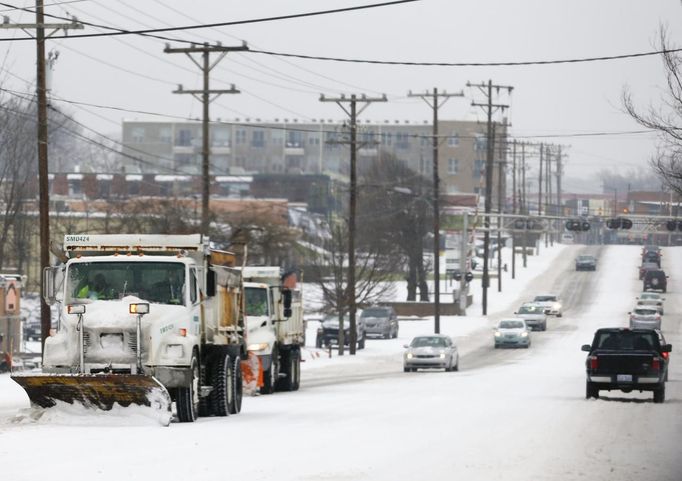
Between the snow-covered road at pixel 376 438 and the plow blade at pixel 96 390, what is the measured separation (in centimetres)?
21

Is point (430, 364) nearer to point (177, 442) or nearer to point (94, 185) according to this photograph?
point (177, 442)

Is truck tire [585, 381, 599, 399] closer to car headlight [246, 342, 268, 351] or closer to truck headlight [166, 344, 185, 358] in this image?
car headlight [246, 342, 268, 351]

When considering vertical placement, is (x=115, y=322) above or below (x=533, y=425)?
above

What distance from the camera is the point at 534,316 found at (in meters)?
79.7

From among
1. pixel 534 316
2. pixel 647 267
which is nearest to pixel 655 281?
pixel 647 267

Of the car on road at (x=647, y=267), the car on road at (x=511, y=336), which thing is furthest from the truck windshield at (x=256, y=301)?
the car on road at (x=647, y=267)

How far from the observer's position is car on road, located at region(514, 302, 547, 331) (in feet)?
260

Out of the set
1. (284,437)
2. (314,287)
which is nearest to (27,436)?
(284,437)

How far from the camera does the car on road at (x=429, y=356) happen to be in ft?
164

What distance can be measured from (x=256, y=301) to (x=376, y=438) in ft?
46.6

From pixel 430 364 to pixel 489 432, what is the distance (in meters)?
29.9

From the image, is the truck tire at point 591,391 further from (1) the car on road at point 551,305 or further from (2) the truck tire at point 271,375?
(1) the car on road at point 551,305

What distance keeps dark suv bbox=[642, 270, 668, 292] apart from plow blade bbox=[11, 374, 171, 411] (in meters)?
90.6

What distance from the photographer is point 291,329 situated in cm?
3538
